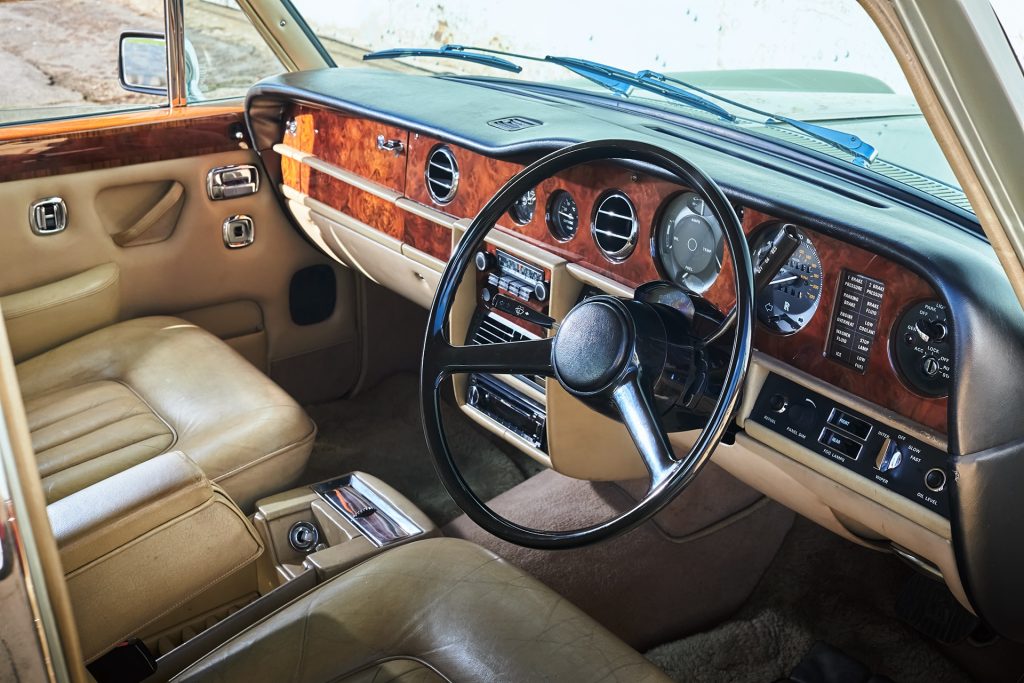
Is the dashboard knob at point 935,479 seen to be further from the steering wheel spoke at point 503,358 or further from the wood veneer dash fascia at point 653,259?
the steering wheel spoke at point 503,358

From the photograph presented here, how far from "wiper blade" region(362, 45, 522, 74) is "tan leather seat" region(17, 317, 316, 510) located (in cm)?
84

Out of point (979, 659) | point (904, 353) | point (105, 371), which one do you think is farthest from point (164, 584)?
point (979, 659)

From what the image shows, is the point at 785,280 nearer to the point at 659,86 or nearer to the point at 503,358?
the point at 503,358

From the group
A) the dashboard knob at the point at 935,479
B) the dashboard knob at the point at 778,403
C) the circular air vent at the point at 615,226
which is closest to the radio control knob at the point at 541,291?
the circular air vent at the point at 615,226

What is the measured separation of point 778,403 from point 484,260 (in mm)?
642

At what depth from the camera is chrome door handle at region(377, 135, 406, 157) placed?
2.08 m

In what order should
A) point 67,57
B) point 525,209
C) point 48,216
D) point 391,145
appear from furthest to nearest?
point 67,57
point 48,216
point 391,145
point 525,209

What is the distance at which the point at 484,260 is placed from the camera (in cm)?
181

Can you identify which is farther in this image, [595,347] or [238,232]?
[238,232]

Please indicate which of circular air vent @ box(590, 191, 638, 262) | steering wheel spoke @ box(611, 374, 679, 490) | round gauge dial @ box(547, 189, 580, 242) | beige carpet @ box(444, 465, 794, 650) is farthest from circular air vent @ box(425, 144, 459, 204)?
steering wheel spoke @ box(611, 374, 679, 490)

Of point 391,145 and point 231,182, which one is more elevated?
point 391,145

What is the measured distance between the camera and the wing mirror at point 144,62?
2373 millimetres

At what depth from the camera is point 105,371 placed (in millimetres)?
2131

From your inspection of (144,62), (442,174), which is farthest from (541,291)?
(144,62)
